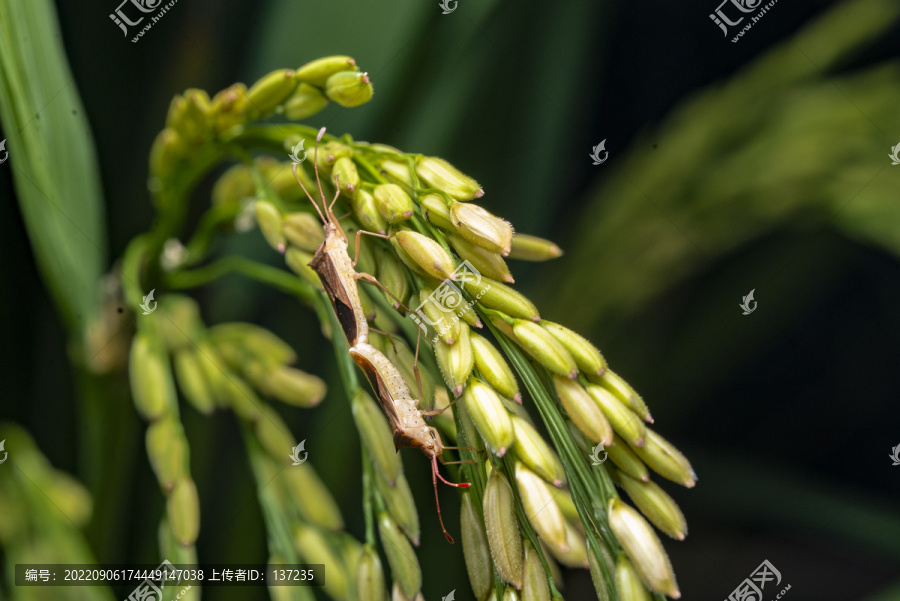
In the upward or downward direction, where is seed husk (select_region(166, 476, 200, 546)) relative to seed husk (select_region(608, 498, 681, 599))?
downward

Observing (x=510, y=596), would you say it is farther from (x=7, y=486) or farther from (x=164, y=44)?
(x=164, y=44)

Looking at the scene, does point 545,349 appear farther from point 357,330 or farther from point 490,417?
point 357,330

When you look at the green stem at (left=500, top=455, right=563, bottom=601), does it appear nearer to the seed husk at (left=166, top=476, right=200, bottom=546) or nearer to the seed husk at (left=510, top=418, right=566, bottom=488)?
the seed husk at (left=510, top=418, right=566, bottom=488)

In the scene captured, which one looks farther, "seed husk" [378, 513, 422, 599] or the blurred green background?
the blurred green background

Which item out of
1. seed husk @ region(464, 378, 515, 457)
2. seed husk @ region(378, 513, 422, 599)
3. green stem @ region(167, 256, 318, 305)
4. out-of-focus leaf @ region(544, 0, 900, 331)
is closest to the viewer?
seed husk @ region(464, 378, 515, 457)

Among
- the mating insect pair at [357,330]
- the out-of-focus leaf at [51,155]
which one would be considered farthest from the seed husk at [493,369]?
the out-of-focus leaf at [51,155]

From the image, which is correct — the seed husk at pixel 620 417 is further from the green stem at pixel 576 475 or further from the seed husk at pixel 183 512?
the seed husk at pixel 183 512

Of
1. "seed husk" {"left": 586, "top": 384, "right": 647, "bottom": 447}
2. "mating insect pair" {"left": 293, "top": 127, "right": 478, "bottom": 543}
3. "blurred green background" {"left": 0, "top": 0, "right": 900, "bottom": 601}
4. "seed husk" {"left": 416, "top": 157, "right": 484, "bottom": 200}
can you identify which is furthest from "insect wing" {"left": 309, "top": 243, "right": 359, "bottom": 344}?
"blurred green background" {"left": 0, "top": 0, "right": 900, "bottom": 601}

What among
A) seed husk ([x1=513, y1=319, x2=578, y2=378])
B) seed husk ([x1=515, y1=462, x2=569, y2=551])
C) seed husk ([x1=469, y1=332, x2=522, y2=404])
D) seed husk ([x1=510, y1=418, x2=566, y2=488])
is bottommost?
seed husk ([x1=515, y1=462, x2=569, y2=551])
